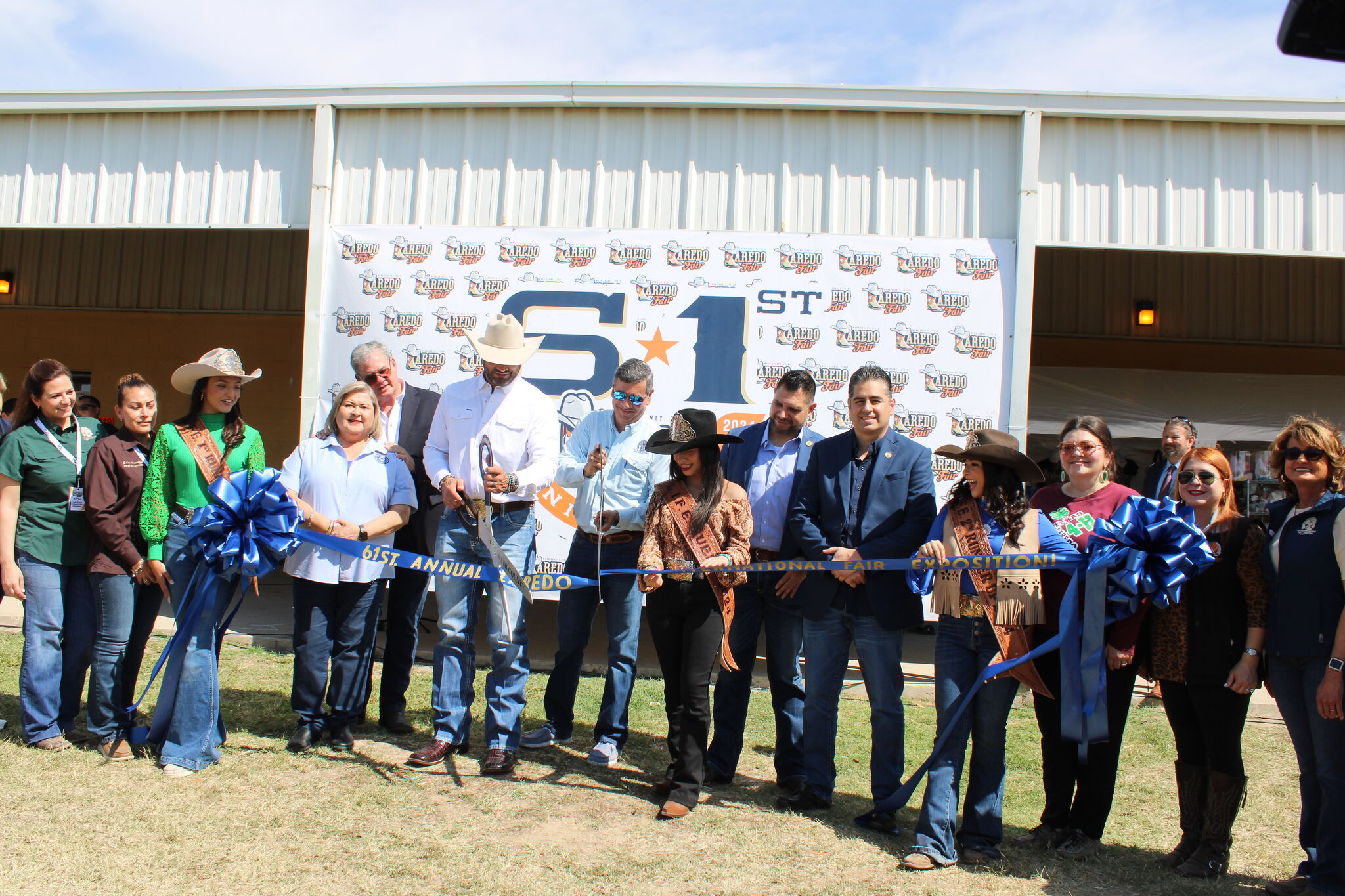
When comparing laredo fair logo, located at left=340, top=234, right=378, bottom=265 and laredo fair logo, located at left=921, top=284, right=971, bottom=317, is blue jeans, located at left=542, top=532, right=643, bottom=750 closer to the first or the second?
laredo fair logo, located at left=921, top=284, right=971, bottom=317

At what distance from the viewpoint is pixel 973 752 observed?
3.69 m

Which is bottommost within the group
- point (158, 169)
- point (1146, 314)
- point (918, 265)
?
point (918, 265)

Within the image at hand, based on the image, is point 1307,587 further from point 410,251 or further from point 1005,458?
point 410,251

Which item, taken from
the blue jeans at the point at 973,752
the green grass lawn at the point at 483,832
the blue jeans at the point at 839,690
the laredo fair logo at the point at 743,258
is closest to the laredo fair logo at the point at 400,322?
the laredo fair logo at the point at 743,258

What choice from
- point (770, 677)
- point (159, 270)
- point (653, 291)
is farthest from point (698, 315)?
point (159, 270)

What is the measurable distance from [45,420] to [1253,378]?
38.2 feet

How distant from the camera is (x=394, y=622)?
5.08 meters

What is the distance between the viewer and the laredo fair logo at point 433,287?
7.08 meters

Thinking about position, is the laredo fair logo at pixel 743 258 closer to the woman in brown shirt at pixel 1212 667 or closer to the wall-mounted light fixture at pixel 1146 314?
the woman in brown shirt at pixel 1212 667

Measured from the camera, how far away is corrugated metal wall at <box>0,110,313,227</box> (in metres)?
7.46

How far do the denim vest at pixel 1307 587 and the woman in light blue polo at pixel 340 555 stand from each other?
3685mm

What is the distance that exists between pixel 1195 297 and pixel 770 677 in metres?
10.1

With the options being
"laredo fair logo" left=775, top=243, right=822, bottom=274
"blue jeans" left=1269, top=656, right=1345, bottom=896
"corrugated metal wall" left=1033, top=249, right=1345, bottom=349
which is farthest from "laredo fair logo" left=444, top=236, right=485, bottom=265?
"corrugated metal wall" left=1033, top=249, right=1345, bottom=349

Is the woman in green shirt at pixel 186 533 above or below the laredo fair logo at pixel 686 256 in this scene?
below
